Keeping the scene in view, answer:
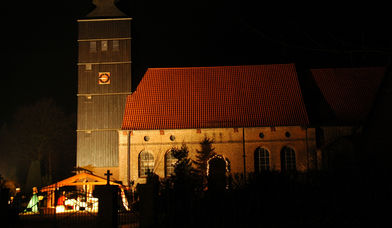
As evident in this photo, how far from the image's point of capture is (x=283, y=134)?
105 feet

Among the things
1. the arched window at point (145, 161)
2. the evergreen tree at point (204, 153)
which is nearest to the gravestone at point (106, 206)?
the evergreen tree at point (204, 153)

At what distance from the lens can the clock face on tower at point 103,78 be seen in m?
34.3

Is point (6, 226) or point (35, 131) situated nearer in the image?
point (6, 226)

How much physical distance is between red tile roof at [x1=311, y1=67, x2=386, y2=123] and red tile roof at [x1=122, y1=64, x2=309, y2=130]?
7.31ft

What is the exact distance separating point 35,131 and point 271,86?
108 feet

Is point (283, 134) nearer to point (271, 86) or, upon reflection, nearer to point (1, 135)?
point (271, 86)

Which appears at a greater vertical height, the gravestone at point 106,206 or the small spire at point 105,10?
the small spire at point 105,10

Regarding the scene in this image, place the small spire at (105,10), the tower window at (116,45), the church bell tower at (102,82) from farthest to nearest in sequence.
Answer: the small spire at (105,10), the tower window at (116,45), the church bell tower at (102,82)

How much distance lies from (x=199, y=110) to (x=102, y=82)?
720 cm

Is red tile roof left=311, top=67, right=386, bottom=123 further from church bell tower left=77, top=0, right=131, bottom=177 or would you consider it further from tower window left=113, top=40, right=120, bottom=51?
tower window left=113, top=40, right=120, bottom=51

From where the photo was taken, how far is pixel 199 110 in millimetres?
33375

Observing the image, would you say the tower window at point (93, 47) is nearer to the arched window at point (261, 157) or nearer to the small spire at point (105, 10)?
the small spire at point (105, 10)

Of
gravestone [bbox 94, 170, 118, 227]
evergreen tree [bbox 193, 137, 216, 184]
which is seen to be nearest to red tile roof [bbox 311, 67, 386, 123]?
evergreen tree [bbox 193, 137, 216, 184]

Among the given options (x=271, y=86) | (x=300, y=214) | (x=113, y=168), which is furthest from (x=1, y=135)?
(x=300, y=214)
